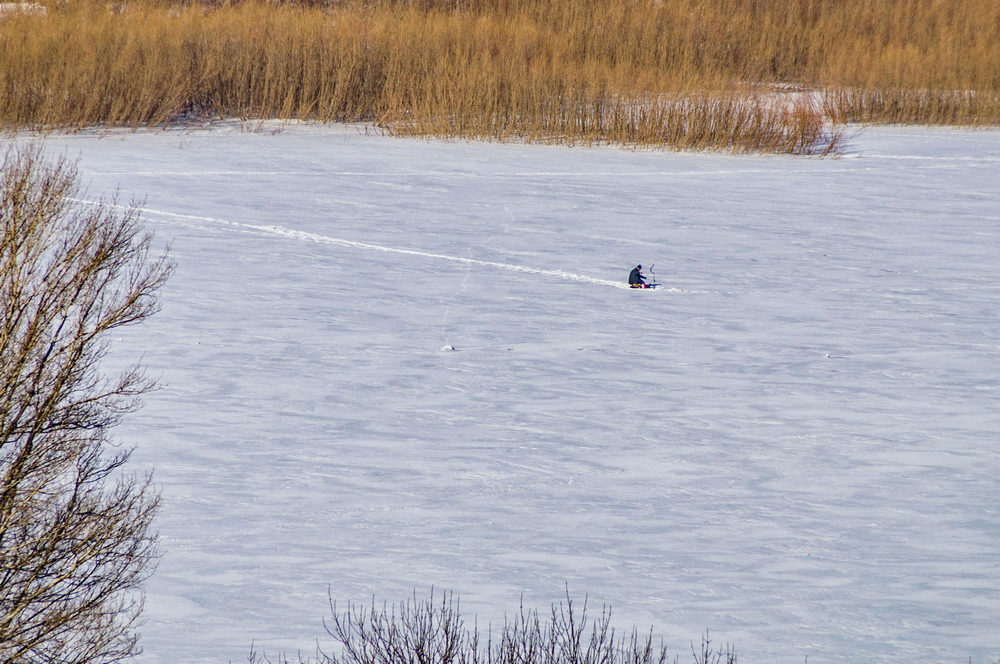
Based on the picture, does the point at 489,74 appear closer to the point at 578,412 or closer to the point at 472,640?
the point at 578,412

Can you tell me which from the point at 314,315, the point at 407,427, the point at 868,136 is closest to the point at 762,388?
the point at 407,427

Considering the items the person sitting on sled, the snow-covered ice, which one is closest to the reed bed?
the snow-covered ice

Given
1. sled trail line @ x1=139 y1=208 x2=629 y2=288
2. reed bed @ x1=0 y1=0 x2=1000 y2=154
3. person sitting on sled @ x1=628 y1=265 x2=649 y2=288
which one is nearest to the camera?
person sitting on sled @ x1=628 y1=265 x2=649 y2=288

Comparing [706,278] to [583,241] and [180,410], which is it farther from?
[180,410]

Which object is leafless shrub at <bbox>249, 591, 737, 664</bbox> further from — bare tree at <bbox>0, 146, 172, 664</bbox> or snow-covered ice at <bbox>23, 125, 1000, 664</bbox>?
bare tree at <bbox>0, 146, 172, 664</bbox>

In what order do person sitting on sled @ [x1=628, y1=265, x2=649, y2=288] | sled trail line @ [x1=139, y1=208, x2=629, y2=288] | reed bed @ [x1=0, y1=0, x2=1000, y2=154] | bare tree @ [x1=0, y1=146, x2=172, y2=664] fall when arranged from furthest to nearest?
1. reed bed @ [x1=0, y1=0, x2=1000, y2=154]
2. sled trail line @ [x1=139, y1=208, x2=629, y2=288]
3. person sitting on sled @ [x1=628, y1=265, x2=649, y2=288]
4. bare tree @ [x1=0, y1=146, x2=172, y2=664]

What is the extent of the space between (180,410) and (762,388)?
14.3ft

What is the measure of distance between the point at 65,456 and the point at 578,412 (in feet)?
11.7

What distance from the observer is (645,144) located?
66.5 ft

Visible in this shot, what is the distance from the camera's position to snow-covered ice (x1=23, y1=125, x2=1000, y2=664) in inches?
247

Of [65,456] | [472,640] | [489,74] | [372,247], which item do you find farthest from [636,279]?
[489,74]

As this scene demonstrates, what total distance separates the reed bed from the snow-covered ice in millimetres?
4382

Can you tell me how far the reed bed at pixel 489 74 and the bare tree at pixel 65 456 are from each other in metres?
9.90

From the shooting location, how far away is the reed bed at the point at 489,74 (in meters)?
20.2
